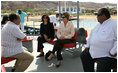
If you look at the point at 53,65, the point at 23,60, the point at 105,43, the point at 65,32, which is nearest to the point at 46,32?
the point at 65,32

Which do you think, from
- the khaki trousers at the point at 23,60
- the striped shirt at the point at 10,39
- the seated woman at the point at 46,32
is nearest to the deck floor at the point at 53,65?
the seated woman at the point at 46,32

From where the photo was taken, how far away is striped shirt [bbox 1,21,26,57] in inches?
95.6

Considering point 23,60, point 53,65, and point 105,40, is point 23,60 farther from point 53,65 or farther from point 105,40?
point 105,40

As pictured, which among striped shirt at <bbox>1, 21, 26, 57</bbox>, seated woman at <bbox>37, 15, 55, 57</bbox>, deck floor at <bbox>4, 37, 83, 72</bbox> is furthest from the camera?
seated woman at <bbox>37, 15, 55, 57</bbox>

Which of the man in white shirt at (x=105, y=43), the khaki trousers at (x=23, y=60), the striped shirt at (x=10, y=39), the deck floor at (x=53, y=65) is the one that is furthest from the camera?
the deck floor at (x=53, y=65)

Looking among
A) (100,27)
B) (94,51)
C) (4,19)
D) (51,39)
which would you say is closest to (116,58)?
(94,51)

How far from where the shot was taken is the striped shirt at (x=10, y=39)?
2428 mm

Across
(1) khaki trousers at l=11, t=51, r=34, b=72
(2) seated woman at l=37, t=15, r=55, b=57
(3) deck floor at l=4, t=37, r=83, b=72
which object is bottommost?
(3) deck floor at l=4, t=37, r=83, b=72

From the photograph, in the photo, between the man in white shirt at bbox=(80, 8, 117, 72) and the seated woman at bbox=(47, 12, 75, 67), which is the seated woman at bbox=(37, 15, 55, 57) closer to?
the seated woman at bbox=(47, 12, 75, 67)

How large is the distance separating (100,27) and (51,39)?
1.95 m

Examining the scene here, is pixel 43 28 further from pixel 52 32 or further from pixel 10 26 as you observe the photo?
pixel 10 26

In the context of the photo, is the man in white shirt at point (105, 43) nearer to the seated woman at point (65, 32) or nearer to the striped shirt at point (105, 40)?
the striped shirt at point (105, 40)

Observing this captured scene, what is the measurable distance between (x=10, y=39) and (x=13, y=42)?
0.22 ft

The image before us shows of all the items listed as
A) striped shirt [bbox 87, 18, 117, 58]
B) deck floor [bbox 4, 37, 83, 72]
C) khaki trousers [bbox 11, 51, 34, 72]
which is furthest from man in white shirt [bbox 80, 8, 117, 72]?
khaki trousers [bbox 11, 51, 34, 72]
